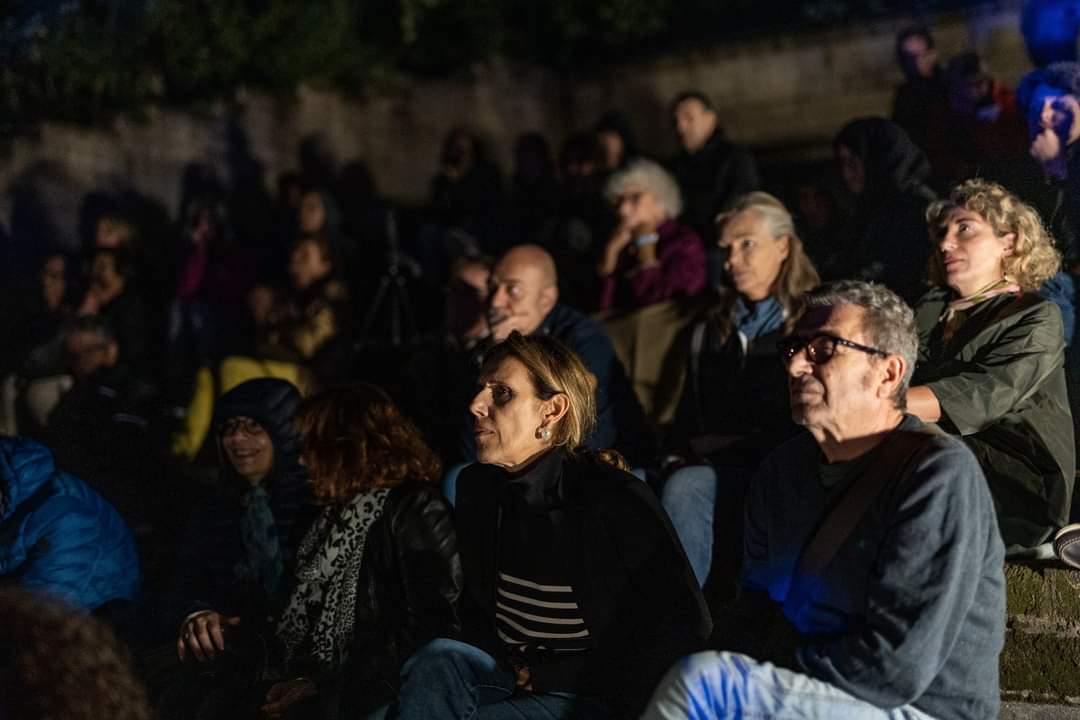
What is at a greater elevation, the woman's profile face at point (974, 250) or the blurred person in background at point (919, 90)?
the blurred person in background at point (919, 90)

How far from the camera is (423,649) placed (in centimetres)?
384

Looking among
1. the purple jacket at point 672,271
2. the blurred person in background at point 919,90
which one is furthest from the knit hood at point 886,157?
the purple jacket at point 672,271

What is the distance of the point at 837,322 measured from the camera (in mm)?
3549

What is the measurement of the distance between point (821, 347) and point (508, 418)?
1.01 metres

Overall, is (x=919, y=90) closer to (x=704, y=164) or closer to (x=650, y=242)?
(x=704, y=164)

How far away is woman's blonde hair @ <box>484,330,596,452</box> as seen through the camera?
4.12 metres

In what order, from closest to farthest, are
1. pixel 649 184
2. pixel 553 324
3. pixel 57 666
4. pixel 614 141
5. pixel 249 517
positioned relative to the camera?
pixel 57 666
pixel 249 517
pixel 553 324
pixel 649 184
pixel 614 141

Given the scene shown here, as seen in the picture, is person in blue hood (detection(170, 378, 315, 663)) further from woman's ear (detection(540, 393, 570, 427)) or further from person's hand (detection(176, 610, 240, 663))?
woman's ear (detection(540, 393, 570, 427))

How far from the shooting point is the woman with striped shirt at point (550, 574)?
3.81 m

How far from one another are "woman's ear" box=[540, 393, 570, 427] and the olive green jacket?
1.20 metres

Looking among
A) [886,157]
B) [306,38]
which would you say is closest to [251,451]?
[886,157]

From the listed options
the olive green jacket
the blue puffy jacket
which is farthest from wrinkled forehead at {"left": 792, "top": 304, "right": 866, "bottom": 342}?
the blue puffy jacket

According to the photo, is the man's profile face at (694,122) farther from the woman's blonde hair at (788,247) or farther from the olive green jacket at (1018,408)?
the olive green jacket at (1018,408)

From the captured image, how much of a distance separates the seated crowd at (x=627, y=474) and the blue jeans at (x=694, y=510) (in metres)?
0.01
